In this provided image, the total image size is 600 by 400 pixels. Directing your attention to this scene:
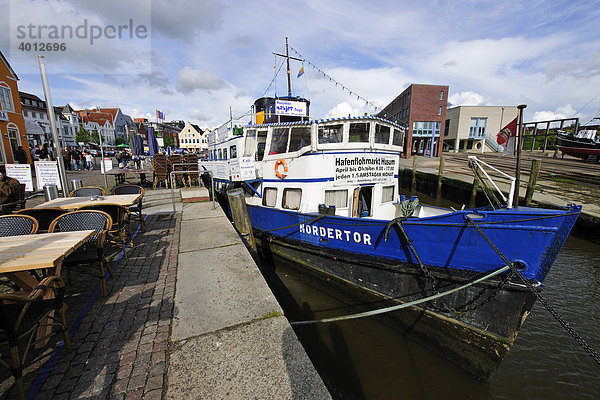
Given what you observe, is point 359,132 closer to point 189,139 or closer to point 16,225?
point 16,225

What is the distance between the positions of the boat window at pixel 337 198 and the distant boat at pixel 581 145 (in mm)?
34029

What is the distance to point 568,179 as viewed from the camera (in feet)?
53.0

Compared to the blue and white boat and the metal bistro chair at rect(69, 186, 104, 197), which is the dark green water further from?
the metal bistro chair at rect(69, 186, 104, 197)

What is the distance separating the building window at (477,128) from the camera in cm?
4156

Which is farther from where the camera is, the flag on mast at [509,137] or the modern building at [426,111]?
the modern building at [426,111]

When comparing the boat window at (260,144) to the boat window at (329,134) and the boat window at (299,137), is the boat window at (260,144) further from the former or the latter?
the boat window at (329,134)

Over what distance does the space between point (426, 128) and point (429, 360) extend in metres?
36.6

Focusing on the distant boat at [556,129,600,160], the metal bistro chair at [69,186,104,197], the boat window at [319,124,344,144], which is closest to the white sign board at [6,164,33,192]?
the metal bistro chair at [69,186,104,197]

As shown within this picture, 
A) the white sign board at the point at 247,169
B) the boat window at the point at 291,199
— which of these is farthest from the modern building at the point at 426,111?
the boat window at the point at 291,199

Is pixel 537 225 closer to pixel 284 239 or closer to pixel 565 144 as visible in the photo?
pixel 284 239

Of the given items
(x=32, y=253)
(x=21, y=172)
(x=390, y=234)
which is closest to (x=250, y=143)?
(x=390, y=234)

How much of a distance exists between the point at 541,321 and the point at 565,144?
3552 centimetres

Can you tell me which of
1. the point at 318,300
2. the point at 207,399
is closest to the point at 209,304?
the point at 207,399

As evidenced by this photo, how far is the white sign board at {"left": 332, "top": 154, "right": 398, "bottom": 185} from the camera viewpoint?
20.8 ft
